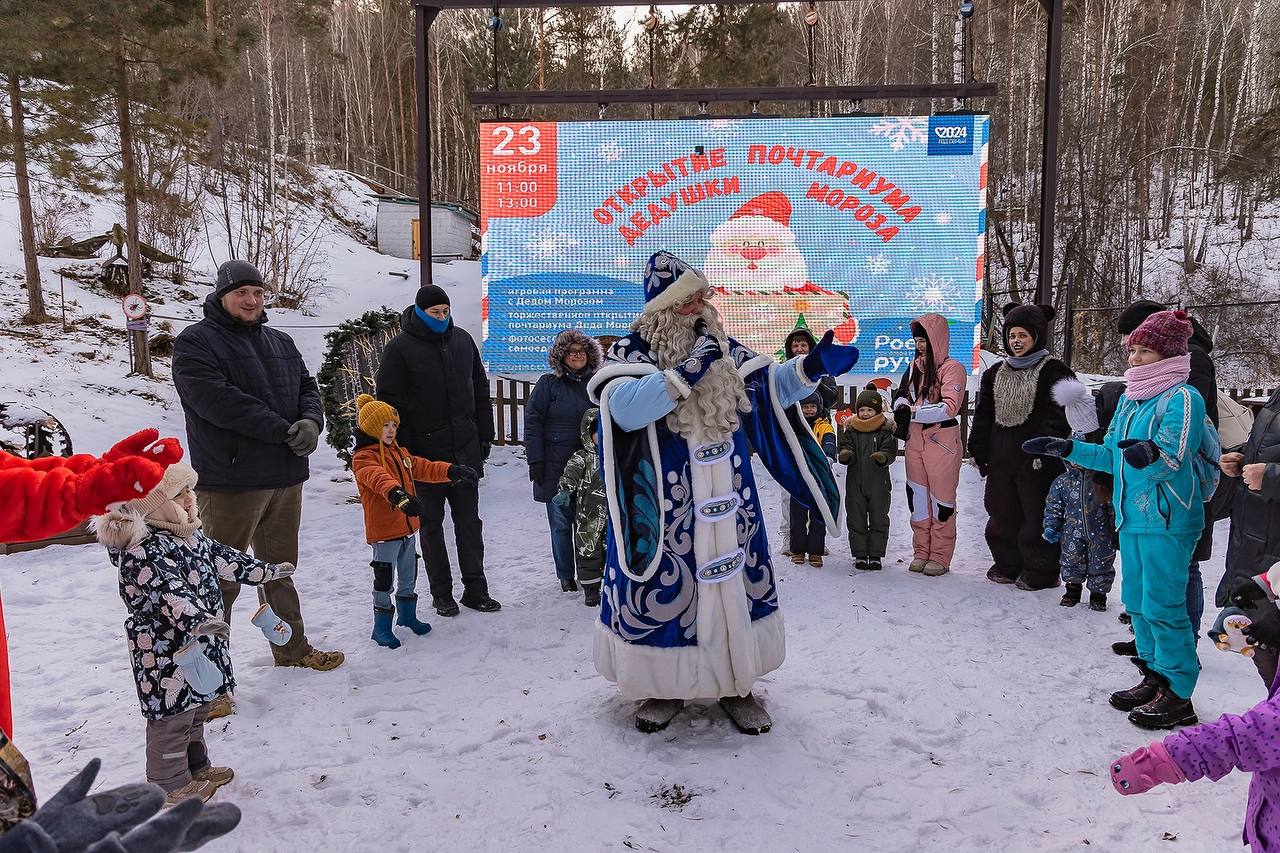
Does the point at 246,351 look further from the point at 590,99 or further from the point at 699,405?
the point at 590,99

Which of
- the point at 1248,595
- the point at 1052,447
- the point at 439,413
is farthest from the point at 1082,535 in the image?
the point at 439,413

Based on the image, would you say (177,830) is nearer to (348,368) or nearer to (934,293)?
(348,368)

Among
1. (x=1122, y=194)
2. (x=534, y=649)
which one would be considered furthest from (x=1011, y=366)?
(x=1122, y=194)

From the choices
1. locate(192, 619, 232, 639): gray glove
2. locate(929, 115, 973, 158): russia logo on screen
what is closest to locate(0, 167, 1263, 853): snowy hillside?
locate(192, 619, 232, 639): gray glove

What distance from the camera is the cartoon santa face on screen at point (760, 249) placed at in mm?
9086

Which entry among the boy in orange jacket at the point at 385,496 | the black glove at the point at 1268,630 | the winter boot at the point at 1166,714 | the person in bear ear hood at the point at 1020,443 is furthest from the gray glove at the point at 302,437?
the person in bear ear hood at the point at 1020,443

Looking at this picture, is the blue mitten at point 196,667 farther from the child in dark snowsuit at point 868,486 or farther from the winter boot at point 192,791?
the child in dark snowsuit at point 868,486

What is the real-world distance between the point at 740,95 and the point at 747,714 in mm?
7148

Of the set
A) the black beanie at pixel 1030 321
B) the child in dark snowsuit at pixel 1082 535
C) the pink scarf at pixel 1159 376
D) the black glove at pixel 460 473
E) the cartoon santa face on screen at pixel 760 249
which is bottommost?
the child in dark snowsuit at pixel 1082 535

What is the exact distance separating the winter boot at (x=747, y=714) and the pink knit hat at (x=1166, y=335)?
86.0 inches

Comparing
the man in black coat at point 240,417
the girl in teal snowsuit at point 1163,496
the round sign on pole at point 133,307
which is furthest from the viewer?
the round sign on pole at point 133,307

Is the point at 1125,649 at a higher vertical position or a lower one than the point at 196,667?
lower

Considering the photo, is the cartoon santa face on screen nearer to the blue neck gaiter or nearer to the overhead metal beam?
the overhead metal beam

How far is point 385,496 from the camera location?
172 inches
